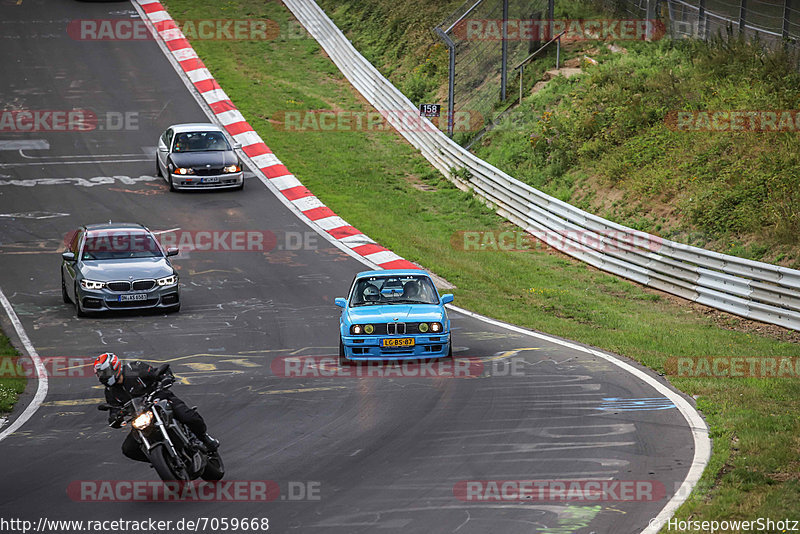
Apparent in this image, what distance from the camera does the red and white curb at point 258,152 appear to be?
77.8 feet

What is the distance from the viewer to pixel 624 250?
22047 millimetres

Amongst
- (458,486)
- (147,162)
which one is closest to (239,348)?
(458,486)

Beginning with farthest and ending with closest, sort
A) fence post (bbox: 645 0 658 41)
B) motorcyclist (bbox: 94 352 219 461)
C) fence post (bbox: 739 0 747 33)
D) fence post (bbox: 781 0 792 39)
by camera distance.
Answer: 1. fence post (bbox: 645 0 658 41)
2. fence post (bbox: 739 0 747 33)
3. fence post (bbox: 781 0 792 39)
4. motorcyclist (bbox: 94 352 219 461)

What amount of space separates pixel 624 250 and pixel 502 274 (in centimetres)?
281

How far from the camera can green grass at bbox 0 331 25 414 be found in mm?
13227

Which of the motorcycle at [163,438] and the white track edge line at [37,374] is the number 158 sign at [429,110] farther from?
the motorcycle at [163,438]

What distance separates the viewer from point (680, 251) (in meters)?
20.4

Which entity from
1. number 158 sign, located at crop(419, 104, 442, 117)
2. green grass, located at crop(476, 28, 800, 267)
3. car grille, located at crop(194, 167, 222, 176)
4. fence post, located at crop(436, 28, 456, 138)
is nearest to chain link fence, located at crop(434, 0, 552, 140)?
fence post, located at crop(436, 28, 456, 138)

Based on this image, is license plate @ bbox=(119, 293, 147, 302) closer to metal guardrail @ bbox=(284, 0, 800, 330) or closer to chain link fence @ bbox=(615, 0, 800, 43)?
metal guardrail @ bbox=(284, 0, 800, 330)

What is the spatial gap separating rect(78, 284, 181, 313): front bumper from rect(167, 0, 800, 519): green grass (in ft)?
19.1

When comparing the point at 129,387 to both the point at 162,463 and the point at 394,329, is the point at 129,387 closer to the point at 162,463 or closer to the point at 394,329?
the point at 162,463

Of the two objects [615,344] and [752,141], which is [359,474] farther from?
[752,141]

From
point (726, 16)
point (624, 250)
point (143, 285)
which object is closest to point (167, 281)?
point (143, 285)

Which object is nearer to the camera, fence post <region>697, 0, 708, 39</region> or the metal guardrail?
the metal guardrail
